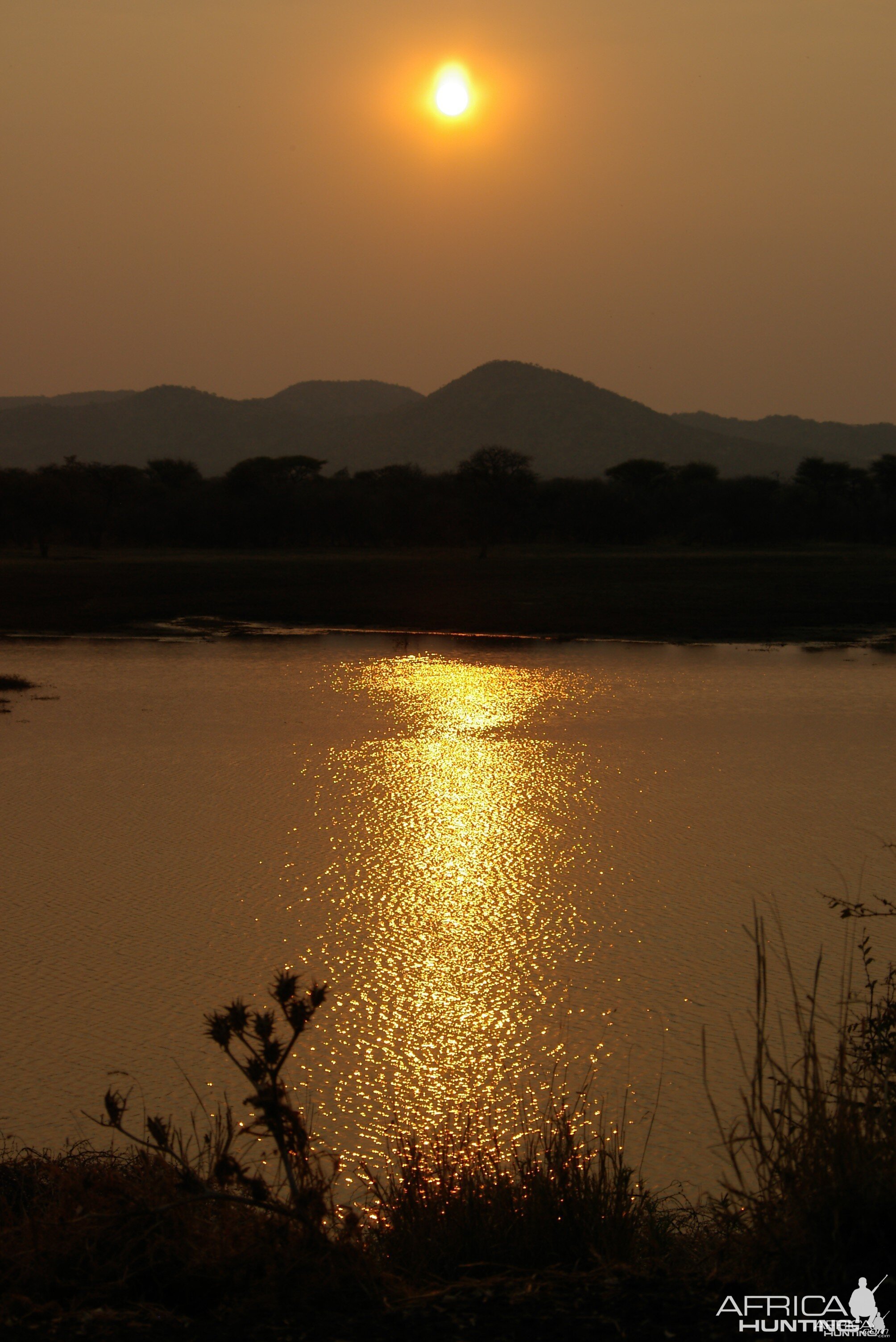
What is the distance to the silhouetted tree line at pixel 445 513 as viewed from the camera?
52.9 m

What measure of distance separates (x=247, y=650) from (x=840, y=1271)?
17.3 meters

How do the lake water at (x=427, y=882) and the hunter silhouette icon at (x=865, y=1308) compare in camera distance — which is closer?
the hunter silhouette icon at (x=865, y=1308)

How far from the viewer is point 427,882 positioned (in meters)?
7.38

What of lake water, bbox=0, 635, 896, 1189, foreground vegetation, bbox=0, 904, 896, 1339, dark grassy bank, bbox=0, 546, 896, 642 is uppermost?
dark grassy bank, bbox=0, 546, 896, 642

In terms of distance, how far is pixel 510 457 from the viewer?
58.1m

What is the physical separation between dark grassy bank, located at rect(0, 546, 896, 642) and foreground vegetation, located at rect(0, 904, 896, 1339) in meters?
18.4

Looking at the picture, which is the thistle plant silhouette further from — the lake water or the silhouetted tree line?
the silhouetted tree line

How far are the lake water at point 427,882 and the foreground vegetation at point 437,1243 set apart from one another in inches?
47.7

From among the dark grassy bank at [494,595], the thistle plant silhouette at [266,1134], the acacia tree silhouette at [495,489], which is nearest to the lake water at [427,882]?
the thistle plant silhouette at [266,1134]

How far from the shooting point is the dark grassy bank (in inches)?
903

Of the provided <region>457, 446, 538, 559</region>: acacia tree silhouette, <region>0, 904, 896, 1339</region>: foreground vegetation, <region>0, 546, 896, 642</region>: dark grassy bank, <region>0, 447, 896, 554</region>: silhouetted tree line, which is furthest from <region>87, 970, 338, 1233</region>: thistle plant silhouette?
<region>457, 446, 538, 559</region>: acacia tree silhouette

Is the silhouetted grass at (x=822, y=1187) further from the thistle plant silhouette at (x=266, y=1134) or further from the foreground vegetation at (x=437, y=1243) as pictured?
the thistle plant silhouette at (x=266, y=1134)

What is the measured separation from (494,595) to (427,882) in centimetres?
2070

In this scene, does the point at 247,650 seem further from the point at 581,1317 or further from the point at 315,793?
the point at 581,1317
